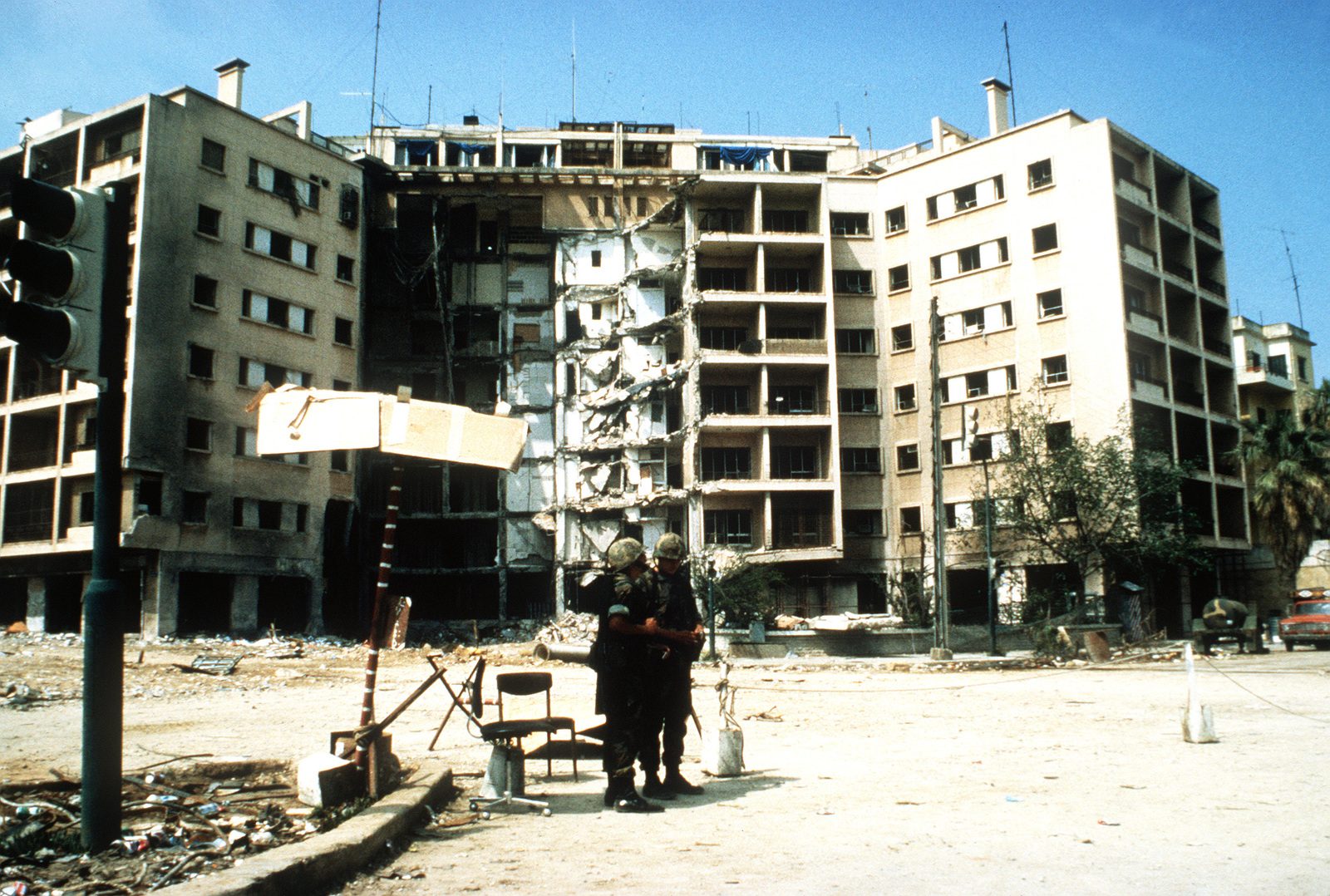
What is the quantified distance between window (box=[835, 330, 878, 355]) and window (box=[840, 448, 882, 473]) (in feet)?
15.6

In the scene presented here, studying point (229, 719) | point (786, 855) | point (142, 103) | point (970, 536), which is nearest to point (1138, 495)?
point (970, 536)

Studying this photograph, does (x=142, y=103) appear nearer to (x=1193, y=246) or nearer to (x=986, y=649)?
(x=986, y=649)

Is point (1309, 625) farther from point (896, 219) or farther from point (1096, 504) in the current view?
point (896, 219)

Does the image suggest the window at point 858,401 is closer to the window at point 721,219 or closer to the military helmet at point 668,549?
the window at point 721,219

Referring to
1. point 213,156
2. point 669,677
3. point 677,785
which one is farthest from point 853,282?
point 677,785

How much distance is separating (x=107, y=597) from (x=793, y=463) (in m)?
45.0

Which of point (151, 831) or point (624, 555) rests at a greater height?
point (624, 555)

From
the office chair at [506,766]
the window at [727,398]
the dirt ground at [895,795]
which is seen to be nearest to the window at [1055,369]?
the window at [727,398]

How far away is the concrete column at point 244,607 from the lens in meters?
42.2

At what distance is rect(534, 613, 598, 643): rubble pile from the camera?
1810 inches

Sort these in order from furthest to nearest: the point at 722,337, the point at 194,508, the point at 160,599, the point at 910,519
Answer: the point at 722,337, the point at 910,519, the point at 194,508, the point at 160,599

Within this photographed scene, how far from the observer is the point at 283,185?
153 ft

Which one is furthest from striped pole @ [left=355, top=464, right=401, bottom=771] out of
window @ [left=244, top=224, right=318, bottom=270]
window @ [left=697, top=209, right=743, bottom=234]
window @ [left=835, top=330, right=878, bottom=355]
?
window @ [left=697, top=209, right=743, bottom=234]

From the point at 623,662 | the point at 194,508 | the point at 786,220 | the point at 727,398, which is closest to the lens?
the point at 623,662
